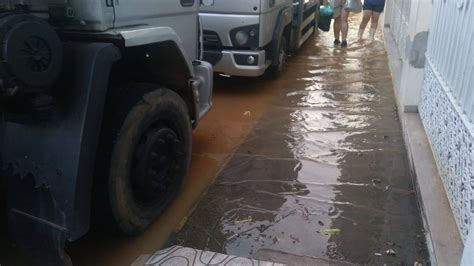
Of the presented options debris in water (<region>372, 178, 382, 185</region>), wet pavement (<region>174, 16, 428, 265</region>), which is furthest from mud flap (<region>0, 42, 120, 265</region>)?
debris in water (<region>372, 178, 382, 185</region>)

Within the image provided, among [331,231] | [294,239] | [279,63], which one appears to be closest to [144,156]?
[294,239]

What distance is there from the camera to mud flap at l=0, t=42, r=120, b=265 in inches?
92.9

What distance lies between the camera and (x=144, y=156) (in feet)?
9.64

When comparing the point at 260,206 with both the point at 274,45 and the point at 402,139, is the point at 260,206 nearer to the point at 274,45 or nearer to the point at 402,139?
the point at 402,139

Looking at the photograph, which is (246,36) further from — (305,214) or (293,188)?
(305,214)

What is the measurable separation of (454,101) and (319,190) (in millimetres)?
1341

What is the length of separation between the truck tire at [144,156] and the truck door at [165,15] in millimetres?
489

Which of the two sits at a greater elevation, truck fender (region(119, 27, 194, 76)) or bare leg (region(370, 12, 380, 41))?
truck fender (region(119, 27, 194, 76))

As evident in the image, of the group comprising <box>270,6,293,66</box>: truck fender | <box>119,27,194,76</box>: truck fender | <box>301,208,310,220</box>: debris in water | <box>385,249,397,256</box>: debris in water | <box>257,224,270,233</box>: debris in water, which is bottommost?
<box>385,249,397,256</box>: debris in water

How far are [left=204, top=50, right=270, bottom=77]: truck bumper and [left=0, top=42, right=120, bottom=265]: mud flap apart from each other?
3.70 meters

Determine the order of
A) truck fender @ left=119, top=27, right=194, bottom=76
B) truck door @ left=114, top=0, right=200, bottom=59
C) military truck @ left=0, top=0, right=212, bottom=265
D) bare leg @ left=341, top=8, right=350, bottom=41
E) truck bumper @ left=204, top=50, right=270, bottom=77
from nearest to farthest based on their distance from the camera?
military truck @ left=0, top=0, right=212, bottom=265 → truck fender @ left=119, top=27, right=194, bottom=76 → truck door @ left=114, top=0, right=200, bottom=59 → truck bumper @ left=204, top=50, right=270, bottom=77 → bare leg @ left=341, top=8, right=350, bottom=41

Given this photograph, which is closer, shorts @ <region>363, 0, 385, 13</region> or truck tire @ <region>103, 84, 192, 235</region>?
truck tire @ <region>103, 84, 192, 235</region>

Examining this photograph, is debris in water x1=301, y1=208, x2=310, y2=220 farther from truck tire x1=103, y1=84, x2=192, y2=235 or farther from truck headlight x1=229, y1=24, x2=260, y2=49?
truck headlight x1=229, y1=24, x2=260, y2=49

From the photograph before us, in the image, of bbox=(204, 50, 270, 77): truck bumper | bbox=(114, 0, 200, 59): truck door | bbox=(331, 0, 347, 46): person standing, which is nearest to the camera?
bbox=(114, 0, 200, 59): truck door
